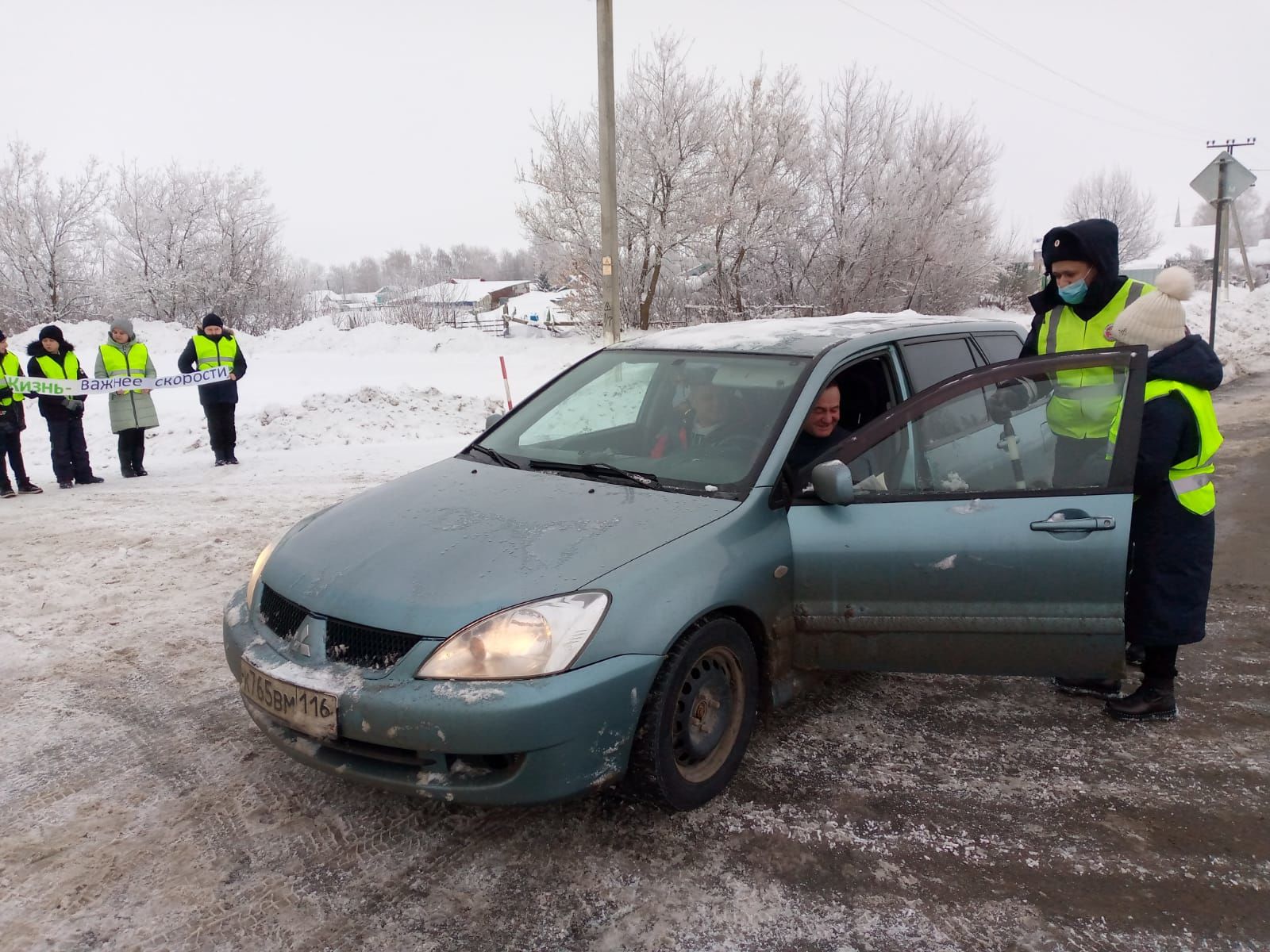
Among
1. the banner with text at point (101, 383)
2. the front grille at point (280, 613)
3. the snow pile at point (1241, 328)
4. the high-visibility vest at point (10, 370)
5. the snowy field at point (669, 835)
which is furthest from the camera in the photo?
the snow pile at point (1241, 328)

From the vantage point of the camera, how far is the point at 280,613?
297 centimetres

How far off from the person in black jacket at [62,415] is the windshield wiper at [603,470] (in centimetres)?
706

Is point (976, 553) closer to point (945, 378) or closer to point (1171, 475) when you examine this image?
point (1171, 475)

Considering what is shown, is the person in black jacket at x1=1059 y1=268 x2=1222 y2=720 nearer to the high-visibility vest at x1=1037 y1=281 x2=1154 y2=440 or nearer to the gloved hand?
the high-visibility vest at x1=1037 y1=281 x2=1154 y2=440

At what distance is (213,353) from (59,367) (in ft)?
4.61

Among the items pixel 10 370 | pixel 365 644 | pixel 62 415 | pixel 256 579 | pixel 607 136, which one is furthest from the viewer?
pixel 607 136

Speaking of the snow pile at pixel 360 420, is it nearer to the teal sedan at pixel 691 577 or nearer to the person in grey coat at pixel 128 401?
the person in grey coat at pixel 128 401

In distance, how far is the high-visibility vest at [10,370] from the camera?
8.20 metres

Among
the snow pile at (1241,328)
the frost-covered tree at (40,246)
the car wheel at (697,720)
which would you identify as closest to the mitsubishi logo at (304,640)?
the car wheel at (697,720)

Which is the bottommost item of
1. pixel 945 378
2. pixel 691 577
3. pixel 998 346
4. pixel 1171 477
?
pixel 691 577

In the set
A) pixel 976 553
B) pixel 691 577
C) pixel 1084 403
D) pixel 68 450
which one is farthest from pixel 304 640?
pixel 68 450

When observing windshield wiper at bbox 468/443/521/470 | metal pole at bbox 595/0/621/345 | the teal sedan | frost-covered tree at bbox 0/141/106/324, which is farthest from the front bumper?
frost-covered tree at bbox 0/141/106/324

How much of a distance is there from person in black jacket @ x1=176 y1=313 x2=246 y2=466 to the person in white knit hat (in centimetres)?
862

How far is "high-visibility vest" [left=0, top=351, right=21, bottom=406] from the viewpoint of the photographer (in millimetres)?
8195
